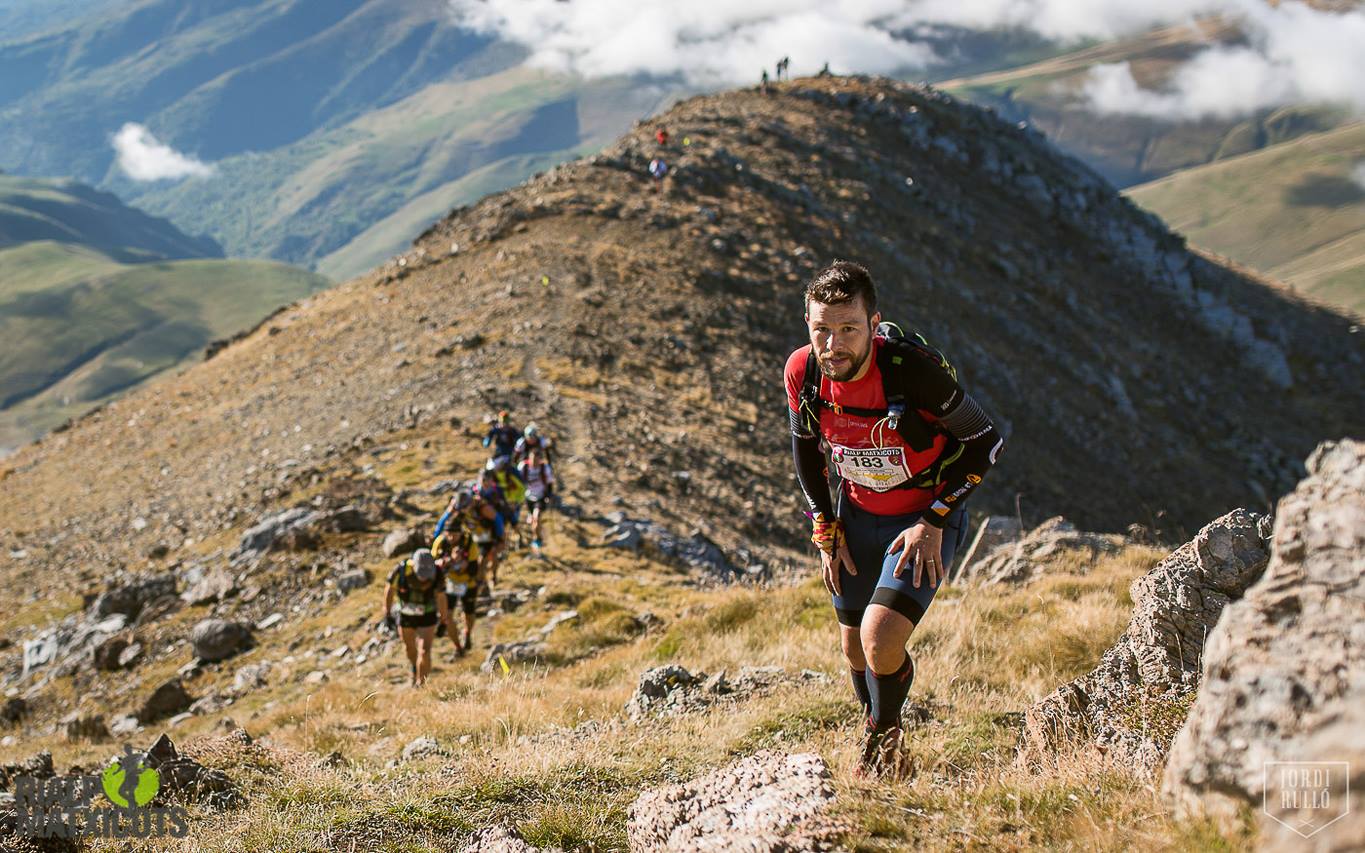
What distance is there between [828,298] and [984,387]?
126ft

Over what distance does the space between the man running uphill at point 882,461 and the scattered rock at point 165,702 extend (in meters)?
13.7

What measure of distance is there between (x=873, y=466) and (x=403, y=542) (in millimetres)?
15378

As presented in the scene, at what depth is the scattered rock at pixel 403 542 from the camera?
18938 mm

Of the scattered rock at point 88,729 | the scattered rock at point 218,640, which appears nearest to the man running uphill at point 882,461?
the scattered rock at point 88,729

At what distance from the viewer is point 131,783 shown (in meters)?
6.72

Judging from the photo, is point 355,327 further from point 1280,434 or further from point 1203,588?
point 1280,434

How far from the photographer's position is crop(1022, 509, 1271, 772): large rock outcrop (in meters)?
5.42

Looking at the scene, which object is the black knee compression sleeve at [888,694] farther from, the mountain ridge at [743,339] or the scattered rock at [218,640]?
the mountain ridge at [743,339]

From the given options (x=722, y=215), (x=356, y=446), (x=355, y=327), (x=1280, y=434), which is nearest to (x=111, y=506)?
(x=356, y=446)

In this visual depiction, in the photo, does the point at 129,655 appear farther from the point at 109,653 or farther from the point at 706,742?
the point at 706,742

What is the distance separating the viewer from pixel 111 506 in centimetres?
3036

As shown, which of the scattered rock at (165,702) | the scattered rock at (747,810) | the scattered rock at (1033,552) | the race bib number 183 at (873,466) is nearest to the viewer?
the scattered rock at (747,810)

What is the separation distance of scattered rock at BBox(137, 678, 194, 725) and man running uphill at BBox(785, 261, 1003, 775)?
541 inches

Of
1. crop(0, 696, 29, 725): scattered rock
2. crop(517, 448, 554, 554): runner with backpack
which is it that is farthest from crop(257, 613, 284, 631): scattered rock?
crop(517, 448, 554, 554): runner with backpack
